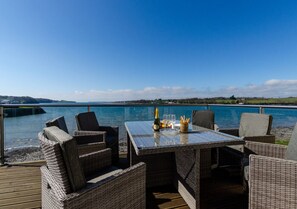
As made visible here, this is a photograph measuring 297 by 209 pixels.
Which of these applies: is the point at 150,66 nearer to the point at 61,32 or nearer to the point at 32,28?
the point at 61,32

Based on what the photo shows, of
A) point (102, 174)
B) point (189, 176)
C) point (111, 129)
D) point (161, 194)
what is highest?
point (111, 129)

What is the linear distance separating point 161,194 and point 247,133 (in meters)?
1.90

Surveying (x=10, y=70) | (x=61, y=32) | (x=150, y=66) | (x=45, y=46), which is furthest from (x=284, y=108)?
(x=10, y=70)

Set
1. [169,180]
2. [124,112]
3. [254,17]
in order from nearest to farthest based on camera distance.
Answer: [169,180] → [124,112] → [254,17]

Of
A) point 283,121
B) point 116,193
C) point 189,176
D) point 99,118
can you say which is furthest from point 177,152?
point 283,121

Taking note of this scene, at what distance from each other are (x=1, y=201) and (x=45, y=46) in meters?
6.60

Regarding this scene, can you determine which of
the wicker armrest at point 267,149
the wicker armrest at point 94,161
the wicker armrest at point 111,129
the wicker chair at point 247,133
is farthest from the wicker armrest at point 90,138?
the wicker armrest at point 267,149

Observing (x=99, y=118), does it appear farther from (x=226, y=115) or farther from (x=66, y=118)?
(x=226, y=115)

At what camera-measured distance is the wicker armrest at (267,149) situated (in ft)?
6.62

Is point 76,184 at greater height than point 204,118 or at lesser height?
lesser

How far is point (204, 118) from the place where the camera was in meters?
3.49

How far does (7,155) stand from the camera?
3.91 m

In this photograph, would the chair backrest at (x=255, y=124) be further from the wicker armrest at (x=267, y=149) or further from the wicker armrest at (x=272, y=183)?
the wicker armrest at (x=272, y=183)

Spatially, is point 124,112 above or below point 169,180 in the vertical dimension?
above
